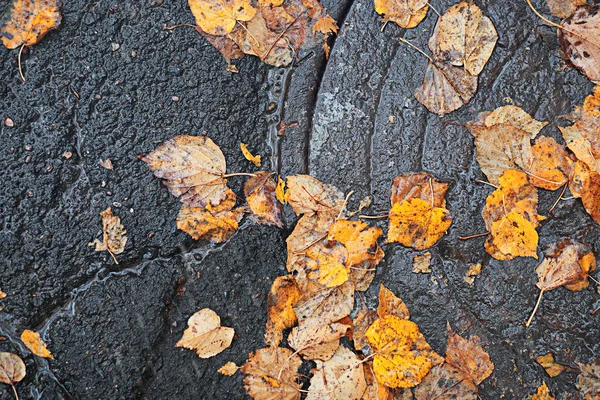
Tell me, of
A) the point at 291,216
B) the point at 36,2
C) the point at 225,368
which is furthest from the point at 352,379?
the point at 36,2

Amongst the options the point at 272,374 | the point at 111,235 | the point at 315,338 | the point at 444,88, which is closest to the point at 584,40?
the point at 444,88

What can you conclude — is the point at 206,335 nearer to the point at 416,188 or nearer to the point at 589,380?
the point at 416,188

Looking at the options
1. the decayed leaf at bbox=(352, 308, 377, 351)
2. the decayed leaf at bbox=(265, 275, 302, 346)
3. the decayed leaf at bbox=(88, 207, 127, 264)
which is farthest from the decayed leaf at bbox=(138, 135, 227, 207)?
the decayed leaf at bbox=(352, 308, 377, 351)

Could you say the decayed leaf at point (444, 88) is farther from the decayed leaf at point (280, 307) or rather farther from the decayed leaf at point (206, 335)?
the decayed leaf at point (206, 335)

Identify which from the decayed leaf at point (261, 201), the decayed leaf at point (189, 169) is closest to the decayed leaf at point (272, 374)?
the decayed leaf at point (261, 201)

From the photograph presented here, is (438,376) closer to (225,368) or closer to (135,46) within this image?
(225,368)
